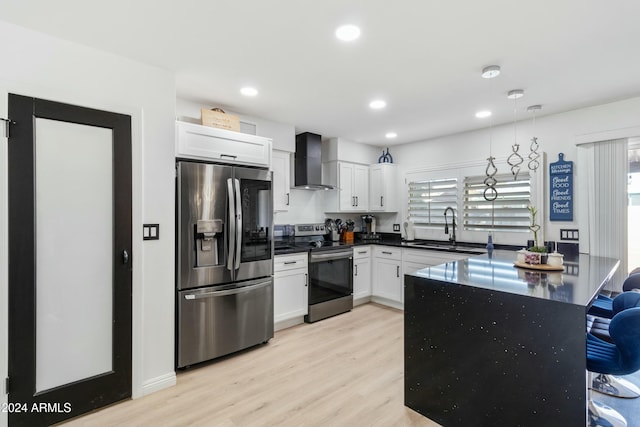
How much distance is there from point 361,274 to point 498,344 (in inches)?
108

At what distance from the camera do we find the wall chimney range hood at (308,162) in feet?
13.8

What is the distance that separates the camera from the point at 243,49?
7.09 feet

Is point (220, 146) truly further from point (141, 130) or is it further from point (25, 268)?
point (25, 268)

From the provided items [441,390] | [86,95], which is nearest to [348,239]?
[441,390]

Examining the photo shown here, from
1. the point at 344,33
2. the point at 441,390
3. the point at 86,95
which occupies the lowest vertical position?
the point at 441,390

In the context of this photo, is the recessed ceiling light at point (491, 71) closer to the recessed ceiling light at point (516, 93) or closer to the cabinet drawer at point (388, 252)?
the recessed ceiling light at point (516, 93)

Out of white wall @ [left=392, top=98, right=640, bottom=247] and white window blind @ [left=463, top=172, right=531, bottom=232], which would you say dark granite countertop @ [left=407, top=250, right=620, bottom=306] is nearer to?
white window blind @ [left=463, top=172, right=531, bottom=232]

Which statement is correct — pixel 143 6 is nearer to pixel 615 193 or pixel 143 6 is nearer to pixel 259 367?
pixel 259 367

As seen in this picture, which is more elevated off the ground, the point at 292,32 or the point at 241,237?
the point at 292,32

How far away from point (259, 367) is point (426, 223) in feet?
10.3

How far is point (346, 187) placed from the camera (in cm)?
466

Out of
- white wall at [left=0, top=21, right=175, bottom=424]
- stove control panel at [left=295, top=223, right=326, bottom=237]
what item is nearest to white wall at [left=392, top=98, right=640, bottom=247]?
stove control panel at [left=295, top=223, right=326, bottom=237]

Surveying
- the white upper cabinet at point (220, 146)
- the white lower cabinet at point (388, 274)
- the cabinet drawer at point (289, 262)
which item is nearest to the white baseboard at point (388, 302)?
the white lower cabinet at point (388, 274)

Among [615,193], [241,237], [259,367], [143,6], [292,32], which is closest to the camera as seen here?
[143,6]
